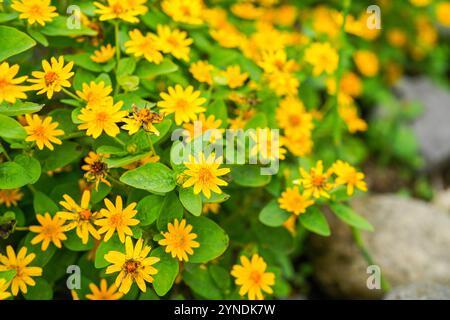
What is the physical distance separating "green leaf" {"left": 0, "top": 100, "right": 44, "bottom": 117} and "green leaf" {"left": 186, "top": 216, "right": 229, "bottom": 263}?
0.57 m

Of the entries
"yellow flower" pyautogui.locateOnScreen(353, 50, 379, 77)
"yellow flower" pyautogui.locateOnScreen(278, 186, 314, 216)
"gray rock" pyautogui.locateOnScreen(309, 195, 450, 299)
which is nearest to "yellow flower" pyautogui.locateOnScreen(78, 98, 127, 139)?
"yellow flower" pyautogui.locateOnScreen(278, 186, 314, 216)

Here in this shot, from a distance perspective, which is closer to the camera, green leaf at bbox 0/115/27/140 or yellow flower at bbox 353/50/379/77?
green leaf at bbox 0/115/27/140

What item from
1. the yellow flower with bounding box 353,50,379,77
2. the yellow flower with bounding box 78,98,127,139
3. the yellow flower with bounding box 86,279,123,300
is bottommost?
the yellow flower with bounding box 86,279,123,300

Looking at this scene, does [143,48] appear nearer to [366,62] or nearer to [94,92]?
[94,92]

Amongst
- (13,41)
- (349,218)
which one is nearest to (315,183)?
(349,218)

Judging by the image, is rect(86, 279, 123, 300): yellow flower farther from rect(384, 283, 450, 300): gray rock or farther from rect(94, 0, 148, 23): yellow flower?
rect(384, 283, 450, 300): gray rock

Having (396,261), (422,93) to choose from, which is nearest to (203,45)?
(396,261)

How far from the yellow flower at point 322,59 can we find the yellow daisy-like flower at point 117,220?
1.08 metres

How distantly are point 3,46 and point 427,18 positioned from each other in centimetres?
289

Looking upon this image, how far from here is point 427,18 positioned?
12.5 feet

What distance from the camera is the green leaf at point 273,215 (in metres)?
1.94

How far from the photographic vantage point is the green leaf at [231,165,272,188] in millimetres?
1953

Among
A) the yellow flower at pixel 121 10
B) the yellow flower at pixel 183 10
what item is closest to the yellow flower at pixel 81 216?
the yellow flower at pixel 121 10
